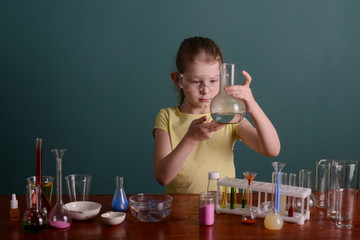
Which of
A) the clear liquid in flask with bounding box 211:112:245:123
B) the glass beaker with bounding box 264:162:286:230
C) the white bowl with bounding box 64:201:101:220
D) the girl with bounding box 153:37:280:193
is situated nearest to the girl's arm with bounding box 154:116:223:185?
the girl with bounding box 153:37:280:193

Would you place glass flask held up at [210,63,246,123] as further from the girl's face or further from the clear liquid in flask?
the girl's face

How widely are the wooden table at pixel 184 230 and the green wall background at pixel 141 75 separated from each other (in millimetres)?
1333

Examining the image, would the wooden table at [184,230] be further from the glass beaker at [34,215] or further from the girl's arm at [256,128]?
the girl's arm at [256,128]

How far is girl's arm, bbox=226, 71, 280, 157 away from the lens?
129 cm

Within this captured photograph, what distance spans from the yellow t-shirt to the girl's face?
0.18ft

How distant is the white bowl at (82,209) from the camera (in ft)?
4.22

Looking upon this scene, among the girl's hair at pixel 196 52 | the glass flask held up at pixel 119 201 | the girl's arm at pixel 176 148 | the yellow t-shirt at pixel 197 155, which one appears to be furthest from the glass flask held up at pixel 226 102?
the yellow t-shirt at pixel 197 155

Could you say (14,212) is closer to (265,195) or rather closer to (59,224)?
(59,224)

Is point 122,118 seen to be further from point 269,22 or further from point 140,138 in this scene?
point 269,22

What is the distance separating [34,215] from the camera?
1.20 meters

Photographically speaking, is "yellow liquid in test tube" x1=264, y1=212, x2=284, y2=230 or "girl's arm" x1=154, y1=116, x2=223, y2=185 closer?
"yellow liquid in test tube" x1=264, y1=212, x2=284, y2=230

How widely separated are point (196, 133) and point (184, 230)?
0.40 meters

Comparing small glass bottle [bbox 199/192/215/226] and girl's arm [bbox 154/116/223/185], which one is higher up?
girl's arm [bbox 154/116/223/185]

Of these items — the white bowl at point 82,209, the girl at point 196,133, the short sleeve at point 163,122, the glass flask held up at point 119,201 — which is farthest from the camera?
the short sleeve at point 163,122
